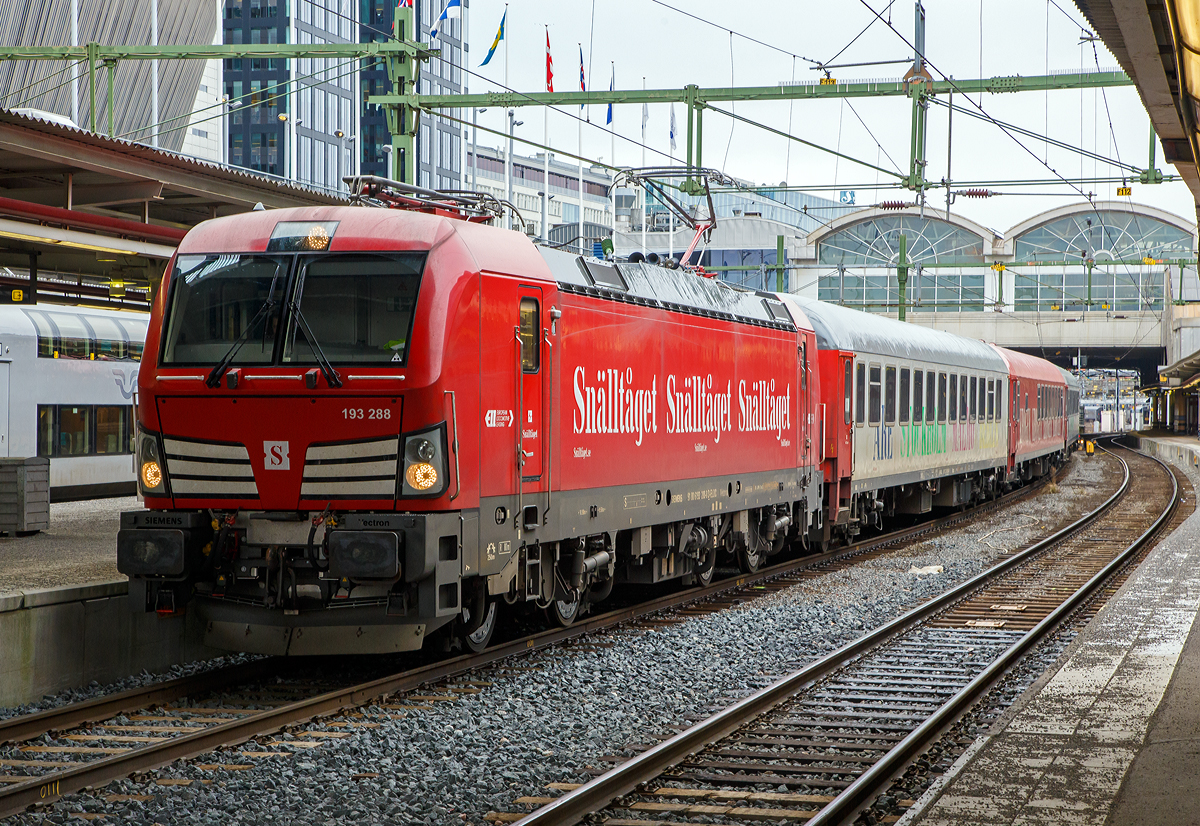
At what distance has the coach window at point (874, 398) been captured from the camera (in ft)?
63.3

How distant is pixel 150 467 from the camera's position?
9.15 metres

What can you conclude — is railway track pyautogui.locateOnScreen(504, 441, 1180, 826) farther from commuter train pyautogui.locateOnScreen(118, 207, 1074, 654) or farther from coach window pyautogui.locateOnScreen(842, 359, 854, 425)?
coach window pyautogui.locateOnScreen(842, 359, 854, 425)

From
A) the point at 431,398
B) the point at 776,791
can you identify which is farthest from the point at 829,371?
the point at 776,791

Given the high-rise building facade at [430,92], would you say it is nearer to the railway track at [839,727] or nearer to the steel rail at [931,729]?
the railway track at [839,727]

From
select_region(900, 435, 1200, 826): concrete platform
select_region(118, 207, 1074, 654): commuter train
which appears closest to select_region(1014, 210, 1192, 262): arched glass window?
select_region(900, 435, 1200, 826): concrete platform

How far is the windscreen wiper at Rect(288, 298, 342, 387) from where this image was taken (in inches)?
337

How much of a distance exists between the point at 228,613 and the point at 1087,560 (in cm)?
1318

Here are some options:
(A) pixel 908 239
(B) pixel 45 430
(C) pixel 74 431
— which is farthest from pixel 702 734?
(A) pixel 908 239

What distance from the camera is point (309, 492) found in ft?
28.5

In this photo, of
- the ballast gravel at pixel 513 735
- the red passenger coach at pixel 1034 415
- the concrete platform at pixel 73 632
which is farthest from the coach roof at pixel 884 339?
the concrete platform at pixel 73 632

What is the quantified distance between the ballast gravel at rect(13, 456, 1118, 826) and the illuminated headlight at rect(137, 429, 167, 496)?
7.67 ft

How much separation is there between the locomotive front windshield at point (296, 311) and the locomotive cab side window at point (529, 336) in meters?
1.19

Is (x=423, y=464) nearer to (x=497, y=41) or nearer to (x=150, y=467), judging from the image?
(x=150, y=467)

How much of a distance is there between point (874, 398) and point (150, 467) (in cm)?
1283
